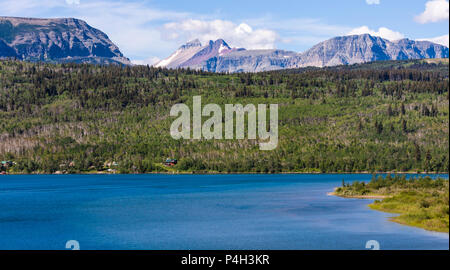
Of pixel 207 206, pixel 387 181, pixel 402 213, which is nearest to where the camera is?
pixel 402 213

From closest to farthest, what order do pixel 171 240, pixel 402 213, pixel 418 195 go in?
pixel 171 240, pixel 402 213, pixel 418 195

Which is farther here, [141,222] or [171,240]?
[141,222]

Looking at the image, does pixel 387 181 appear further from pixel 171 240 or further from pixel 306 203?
pixel 171 240

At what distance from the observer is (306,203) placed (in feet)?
438

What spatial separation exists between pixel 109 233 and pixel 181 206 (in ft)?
134
